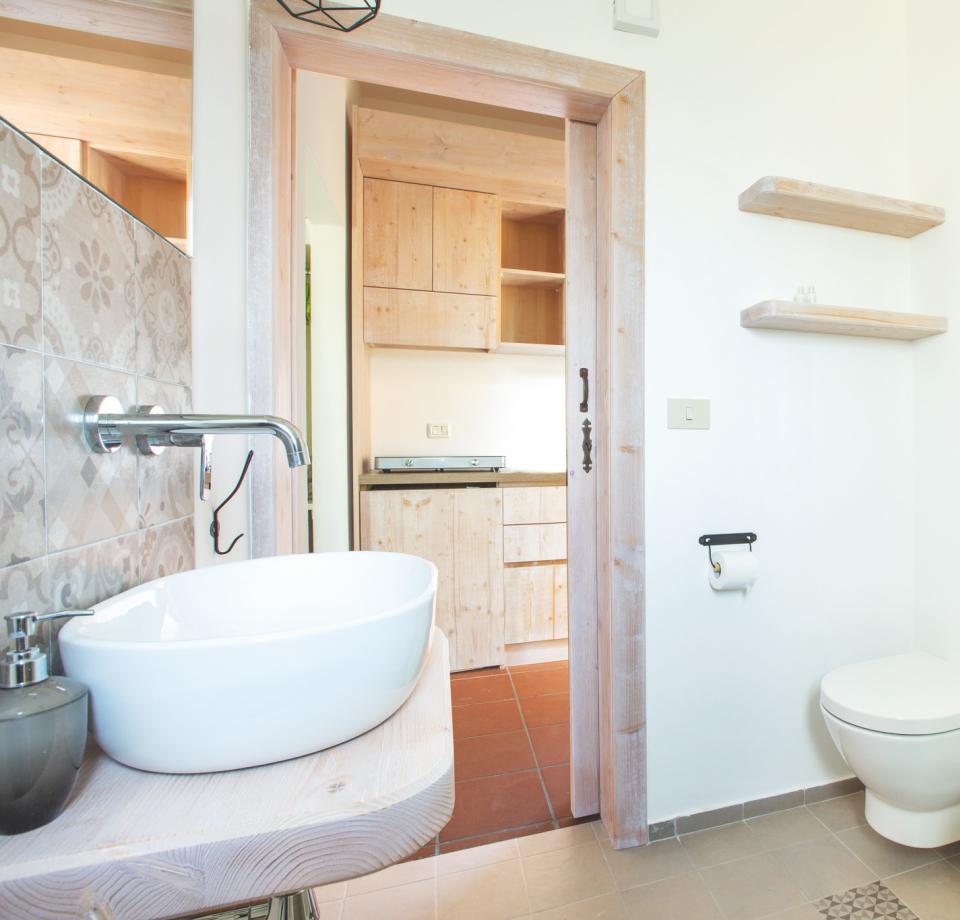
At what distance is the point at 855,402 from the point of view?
150cm

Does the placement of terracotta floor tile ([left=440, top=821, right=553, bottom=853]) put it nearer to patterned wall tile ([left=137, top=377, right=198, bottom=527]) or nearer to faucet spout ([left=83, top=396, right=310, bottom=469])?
patterned wall tile ([left=137, top=377, right=198, bottom=527])

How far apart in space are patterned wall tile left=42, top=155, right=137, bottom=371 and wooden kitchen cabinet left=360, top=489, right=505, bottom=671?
59.4 inches

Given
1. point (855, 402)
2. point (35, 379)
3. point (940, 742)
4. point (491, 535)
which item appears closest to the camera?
point (35, 379)

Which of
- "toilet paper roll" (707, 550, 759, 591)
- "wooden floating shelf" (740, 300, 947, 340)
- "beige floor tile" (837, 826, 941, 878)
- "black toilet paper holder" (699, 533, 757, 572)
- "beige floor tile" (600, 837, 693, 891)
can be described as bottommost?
"beige floor tile" (600, 837, 693, 891)

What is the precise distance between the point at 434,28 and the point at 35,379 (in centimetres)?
116

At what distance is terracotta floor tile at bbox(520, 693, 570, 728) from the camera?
1944 millimetres

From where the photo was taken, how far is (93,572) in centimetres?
61

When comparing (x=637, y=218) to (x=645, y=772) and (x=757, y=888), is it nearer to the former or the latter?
(x=645, y=772)

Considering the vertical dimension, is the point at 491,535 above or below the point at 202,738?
below

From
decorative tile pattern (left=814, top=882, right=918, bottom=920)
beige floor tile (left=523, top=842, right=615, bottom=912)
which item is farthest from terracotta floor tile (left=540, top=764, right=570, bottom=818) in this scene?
decorative tile pattern (left=814, top=882, right=918, bottom=920)

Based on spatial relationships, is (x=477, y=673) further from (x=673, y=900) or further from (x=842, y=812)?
(x=842, y=812)

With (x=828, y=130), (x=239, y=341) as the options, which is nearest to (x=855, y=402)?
(x=828, y=130)

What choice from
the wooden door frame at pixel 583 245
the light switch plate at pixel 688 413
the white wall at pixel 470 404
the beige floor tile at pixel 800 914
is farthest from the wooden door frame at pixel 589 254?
the white wall at pixel 470 404

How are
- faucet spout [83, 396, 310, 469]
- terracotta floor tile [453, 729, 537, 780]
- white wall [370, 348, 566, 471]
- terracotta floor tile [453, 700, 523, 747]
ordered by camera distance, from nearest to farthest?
faucet spout [83, 396, 310, 469] → terracotta floor tile [453, 729, 537, 780] → terracotta floor tile [453, 700, 523, 747] → white wall [370, 348, 566, 471]
